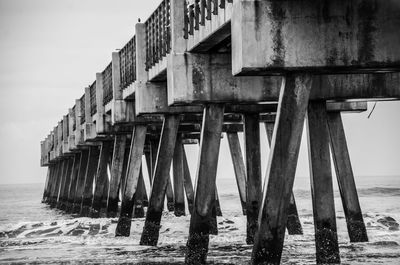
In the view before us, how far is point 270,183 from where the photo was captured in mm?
10680

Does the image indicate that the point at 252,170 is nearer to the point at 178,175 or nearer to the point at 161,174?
the point at 161,174

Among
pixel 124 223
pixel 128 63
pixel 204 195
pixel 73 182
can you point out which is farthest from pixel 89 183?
pixel 204 195

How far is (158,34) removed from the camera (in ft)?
60.0

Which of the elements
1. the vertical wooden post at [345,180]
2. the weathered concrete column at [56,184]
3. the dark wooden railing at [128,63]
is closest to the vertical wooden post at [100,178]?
the dark wooden railing at [128,63]

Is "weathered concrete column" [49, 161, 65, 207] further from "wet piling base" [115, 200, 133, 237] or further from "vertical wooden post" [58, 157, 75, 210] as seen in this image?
"wet piling base" [115, 200, 133, 237]

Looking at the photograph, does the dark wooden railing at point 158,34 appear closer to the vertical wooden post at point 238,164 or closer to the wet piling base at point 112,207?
the wet piling base at point 112,207

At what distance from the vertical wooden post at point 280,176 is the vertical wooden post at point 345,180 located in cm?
794

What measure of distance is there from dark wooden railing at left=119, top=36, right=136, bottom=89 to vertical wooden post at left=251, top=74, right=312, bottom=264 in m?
10.4

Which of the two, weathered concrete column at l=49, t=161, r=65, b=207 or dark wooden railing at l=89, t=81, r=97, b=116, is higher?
dark wooden railing at l=89, t=81, r=97, b=116

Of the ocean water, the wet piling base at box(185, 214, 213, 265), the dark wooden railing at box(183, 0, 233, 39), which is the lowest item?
the ocean water

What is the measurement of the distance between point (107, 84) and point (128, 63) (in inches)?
172

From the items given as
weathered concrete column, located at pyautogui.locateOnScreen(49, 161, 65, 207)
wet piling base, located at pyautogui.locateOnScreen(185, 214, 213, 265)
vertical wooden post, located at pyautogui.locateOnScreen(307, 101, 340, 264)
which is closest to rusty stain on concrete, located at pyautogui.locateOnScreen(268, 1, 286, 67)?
vertical wooden post, located at pyautogui.locateOnScreen(307, 101, 340, 264)

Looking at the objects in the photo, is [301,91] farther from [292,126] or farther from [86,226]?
[86,226]

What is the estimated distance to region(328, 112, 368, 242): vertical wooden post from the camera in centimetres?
1859
